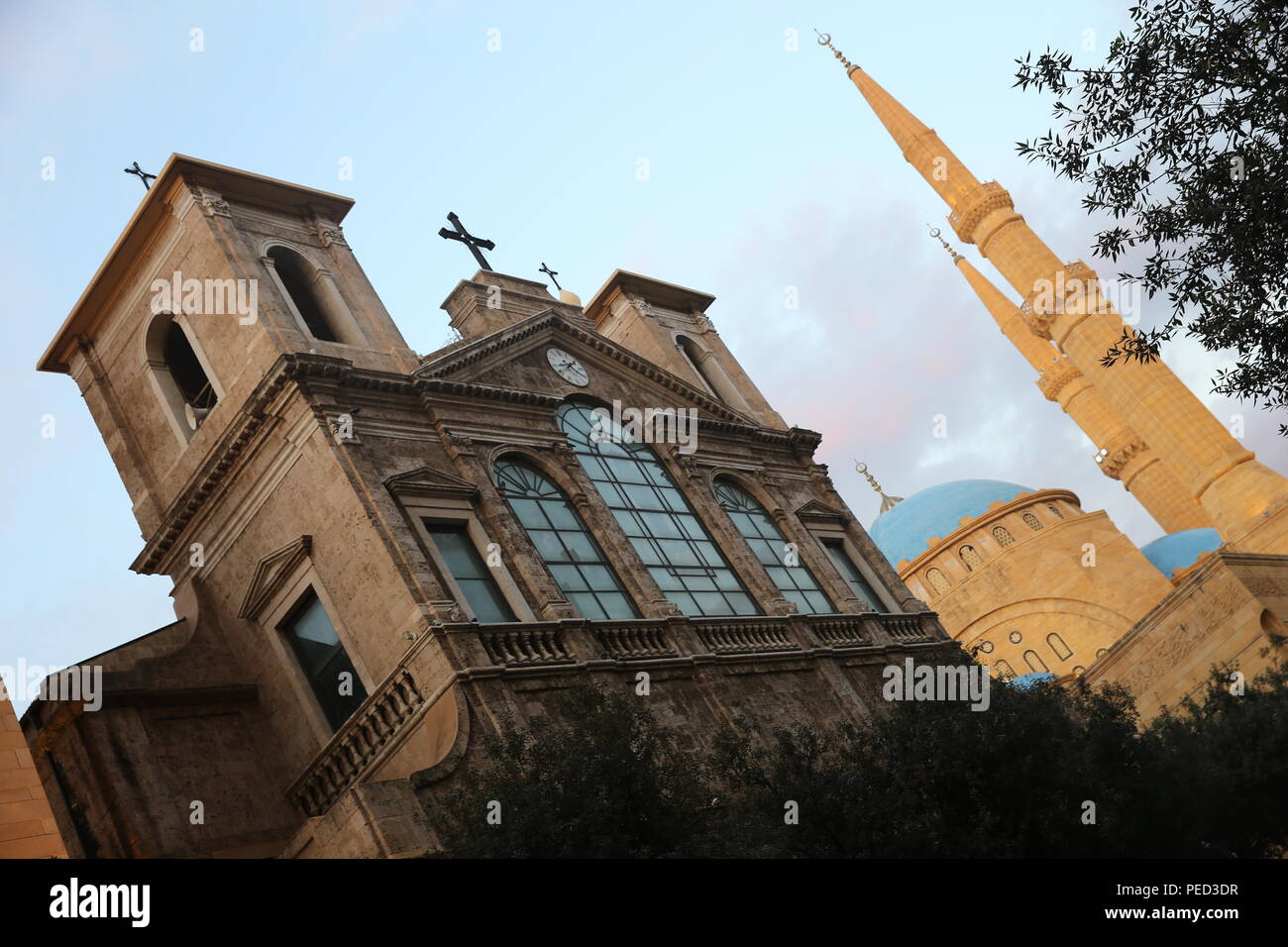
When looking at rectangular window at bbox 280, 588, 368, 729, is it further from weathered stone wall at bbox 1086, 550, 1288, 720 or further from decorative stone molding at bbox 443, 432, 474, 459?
weathered stone wall at bbox 1086, 550, 1288, 720

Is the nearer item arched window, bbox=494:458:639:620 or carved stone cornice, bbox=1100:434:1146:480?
arched window, bbox=494:458:639:620

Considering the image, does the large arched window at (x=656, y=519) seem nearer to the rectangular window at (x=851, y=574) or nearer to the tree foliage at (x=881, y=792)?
the rectangular window at (x=851, y=574)

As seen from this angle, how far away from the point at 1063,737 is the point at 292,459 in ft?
41.6

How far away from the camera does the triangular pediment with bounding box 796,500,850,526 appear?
29.5 meters

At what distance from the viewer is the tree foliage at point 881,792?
14766 millimetres

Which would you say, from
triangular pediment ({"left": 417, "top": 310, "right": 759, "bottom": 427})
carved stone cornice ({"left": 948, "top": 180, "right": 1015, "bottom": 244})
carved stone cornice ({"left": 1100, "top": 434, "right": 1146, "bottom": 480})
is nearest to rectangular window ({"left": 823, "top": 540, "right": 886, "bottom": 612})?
triangular pediment ({"left": 417, "top": 310, "right": 759, "bottom": 427})

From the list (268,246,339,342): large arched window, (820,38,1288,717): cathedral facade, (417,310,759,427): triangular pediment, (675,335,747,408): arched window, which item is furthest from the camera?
(820,38,1288,717): cathedral facade

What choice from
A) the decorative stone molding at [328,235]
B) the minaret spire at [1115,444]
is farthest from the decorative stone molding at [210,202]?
the minaret spire at [1115,444]

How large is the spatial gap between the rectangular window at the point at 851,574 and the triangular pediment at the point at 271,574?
42.1 feet

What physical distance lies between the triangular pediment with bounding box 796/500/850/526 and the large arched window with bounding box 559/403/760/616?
3746mm

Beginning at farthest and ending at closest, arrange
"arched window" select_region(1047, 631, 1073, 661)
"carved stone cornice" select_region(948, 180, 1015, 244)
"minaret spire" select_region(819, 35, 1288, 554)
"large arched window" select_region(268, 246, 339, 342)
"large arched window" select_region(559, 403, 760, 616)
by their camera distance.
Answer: "carved stone cornice" select_region(948, 180, 1015, 244) → "arched window" select_region(1047, 631, 1073, 661) → "minaret spire" select_region(819, 35, 1288, 554) → "large arched window" select_region(559, 403, 760, 616) → "large arched window" select_region(268, 246, 339, 342)
